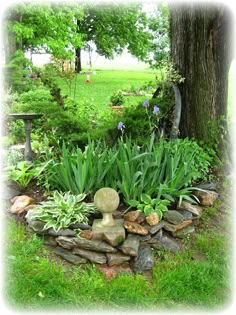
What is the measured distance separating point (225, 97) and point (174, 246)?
229 centimetres

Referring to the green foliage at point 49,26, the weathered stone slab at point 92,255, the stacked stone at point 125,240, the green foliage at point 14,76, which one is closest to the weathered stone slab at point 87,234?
the stacked stone at point 125,240

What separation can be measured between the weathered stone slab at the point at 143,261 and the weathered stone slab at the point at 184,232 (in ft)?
1.15

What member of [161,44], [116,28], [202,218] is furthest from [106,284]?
[116,28]

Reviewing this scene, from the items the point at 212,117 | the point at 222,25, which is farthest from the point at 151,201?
the point at 222,25

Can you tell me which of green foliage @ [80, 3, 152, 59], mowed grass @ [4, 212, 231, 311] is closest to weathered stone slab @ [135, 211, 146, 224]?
mowed grass @ [4, 212, 231, 311]

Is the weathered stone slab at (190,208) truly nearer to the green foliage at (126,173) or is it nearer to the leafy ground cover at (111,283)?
the green foliage at (126,173)

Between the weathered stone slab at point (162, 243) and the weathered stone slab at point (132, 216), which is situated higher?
the weathered stone slab at point (132, 216)

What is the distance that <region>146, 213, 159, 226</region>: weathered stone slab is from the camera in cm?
326

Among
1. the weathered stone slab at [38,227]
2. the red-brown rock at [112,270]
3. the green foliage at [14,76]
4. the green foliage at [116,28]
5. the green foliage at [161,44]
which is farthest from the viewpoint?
the green foliage at [116,28]

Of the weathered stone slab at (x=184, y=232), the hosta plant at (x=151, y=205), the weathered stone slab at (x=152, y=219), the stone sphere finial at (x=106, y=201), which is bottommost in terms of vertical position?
the weathered stone slab at (x=184, y=232)

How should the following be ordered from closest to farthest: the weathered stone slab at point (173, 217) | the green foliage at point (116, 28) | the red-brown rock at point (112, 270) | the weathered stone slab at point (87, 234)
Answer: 1. the red-brown rock at point (112, 270)
2. the weathered stone slab at point (87, 234)
3. the weathered stone slab at point (173, 217)
4. the green foliage at point (116, 28)

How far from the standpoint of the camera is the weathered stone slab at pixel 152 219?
3256 mm

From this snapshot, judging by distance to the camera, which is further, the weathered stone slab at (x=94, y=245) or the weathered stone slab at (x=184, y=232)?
the weathered stone slab at (x=184, y=232)

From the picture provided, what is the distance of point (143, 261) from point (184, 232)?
539 mm
